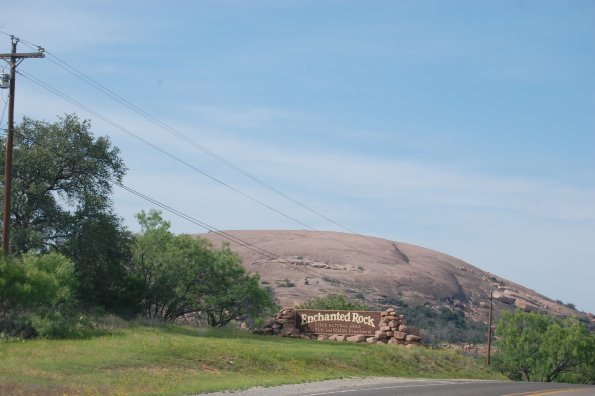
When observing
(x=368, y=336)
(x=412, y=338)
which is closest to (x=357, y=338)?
(x=368, y=336)

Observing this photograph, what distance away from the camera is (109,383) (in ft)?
71.5

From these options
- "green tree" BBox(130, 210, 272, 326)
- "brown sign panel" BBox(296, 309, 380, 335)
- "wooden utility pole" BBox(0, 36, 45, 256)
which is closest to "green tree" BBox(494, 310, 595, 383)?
"green tree" BBox(130, 210, 272, 326)

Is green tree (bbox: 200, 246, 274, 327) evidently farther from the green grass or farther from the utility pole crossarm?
the utility pole crossarm

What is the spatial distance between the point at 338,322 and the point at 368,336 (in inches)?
81.9

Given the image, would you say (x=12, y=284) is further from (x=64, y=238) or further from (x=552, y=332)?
(x=552, y=332)

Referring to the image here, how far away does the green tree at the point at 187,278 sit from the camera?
46.0m

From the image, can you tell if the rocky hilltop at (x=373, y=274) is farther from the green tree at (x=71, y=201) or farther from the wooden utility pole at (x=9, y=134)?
the wooden utility pole at (x=9, y=134)

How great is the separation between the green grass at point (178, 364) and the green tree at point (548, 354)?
33.9m

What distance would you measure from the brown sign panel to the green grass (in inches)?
161

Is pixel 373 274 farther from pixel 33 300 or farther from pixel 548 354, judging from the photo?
pixel 33 300

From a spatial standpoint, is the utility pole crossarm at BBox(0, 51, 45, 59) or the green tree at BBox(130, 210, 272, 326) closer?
the utility pole crossarm at BBox(0, 51, 45, 59)

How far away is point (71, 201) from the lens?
132ft

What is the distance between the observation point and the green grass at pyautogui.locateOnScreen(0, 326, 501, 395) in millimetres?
21625

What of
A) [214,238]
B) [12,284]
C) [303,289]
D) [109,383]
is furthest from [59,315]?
[214,238]
